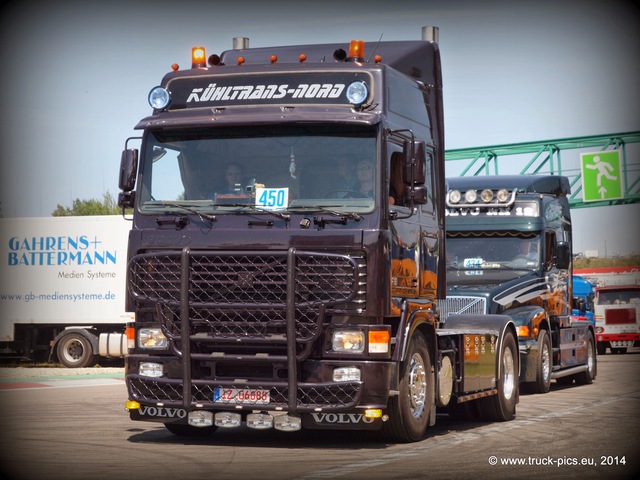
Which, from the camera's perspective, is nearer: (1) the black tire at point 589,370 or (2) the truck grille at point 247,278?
(2) the truck grille at point 247,278

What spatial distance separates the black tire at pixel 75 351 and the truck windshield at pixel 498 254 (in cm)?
1266

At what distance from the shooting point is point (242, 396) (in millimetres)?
11547

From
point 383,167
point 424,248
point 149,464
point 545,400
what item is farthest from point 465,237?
point 149,464

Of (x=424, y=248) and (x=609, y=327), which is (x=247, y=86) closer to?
(x=424, y=248)

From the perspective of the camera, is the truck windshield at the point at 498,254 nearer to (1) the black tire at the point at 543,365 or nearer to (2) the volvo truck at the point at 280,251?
(1) the black tire at the point at 543,365

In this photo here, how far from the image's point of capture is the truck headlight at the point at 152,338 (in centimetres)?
1189

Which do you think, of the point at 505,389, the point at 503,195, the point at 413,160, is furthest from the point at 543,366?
the point at 413,160

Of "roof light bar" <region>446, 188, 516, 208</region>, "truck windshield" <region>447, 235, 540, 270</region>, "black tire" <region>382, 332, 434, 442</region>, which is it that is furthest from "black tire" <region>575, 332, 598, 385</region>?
"black tire" <region>382, 332, 434, 442</region>

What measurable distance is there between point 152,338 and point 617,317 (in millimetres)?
34600

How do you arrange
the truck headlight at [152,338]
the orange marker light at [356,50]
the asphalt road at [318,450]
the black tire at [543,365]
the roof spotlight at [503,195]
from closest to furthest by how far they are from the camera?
the asphalt road at [318,450] < the truck headlight at [152,338] < the orange marker light at [356,50] < the black tire at [543,365] < the roof spotlight at [503,195]

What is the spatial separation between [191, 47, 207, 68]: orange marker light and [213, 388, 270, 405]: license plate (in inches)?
142

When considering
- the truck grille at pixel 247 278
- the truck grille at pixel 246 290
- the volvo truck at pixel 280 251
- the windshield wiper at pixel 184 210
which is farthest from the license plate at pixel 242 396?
the windshield wiper at pixel 184 210

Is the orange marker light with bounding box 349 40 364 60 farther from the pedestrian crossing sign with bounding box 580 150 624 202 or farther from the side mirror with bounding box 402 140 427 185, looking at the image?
the pedestrian crossing sign with bounding box 580 150 624 202

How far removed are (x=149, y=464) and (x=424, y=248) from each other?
409 cm
